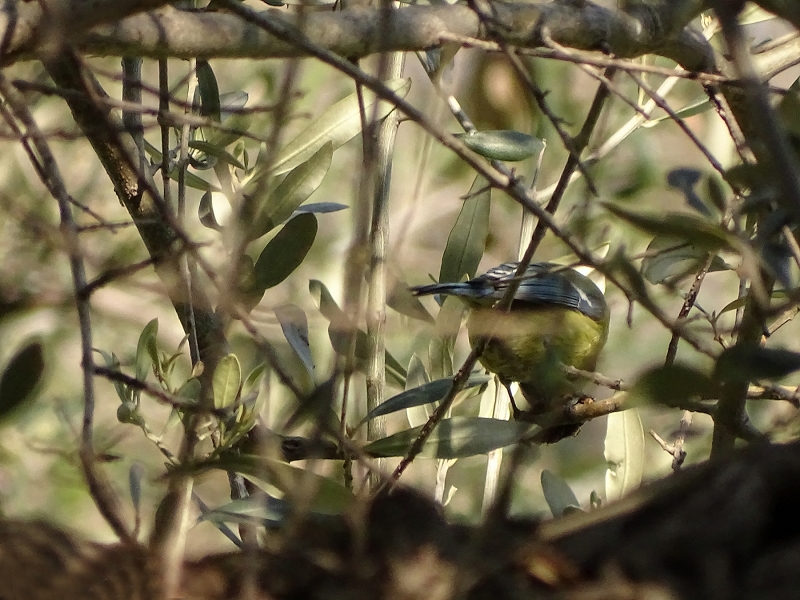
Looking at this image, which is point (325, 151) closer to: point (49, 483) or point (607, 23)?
point (607, 23)

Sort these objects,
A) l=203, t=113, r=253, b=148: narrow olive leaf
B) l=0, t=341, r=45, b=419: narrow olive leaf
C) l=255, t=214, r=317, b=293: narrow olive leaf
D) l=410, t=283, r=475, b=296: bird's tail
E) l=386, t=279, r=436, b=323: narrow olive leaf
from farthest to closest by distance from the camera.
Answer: l=410, t=283, r=475, b=296: bird's tail
l=386, t=279, r=436, b=323: narrow olive leaf
l=203, t=113, r=253, b=148: narrow olive leaf
l=255, t=214, r=317, b=293: narrow olive leaf
l=0, t=341, r=45, b=419: narrow olive leaf

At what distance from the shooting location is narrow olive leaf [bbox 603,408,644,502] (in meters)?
1.35

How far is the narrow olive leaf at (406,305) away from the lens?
1374 mm

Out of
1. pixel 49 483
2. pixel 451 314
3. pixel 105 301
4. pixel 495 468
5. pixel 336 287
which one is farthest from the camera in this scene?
pixel 105 301

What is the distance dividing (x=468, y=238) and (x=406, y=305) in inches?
6.6

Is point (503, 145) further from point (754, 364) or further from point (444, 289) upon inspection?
point (754, 364)

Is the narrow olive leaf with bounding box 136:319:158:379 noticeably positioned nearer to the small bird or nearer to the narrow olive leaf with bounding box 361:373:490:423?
the narrow olive leaf with bounding box 361:373:490:423

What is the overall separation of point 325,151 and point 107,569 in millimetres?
593

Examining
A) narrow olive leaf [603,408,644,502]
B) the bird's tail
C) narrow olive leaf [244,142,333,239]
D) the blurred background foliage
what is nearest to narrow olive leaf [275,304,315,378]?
the blurred background foliage

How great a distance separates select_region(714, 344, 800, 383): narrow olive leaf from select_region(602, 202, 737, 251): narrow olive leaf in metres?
0.08

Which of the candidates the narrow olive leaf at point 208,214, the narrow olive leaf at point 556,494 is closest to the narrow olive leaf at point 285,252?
the narrow olive leaf at point 208,214

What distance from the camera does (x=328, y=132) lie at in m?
1.22

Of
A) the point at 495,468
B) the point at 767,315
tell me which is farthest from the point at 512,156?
the point at 767,315

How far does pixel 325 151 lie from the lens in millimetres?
1152
